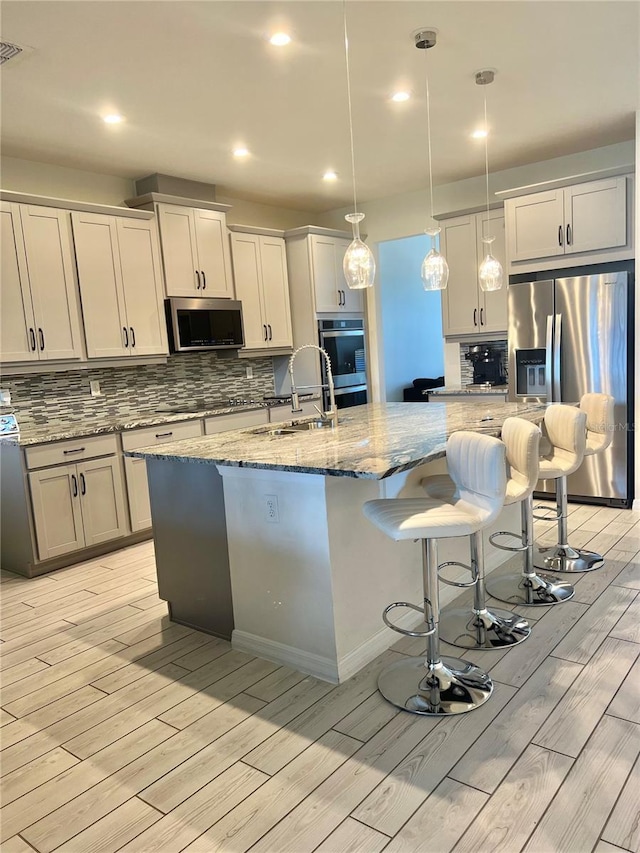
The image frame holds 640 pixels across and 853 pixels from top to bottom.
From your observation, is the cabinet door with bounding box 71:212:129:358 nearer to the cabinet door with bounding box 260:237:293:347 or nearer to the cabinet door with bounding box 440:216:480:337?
the cabinet door with bounding box 260:237:293:347

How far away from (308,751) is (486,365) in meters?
4.27

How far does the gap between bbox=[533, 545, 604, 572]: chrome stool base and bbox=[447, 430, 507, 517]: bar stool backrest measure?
1.46 m

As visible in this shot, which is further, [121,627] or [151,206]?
[151,206]

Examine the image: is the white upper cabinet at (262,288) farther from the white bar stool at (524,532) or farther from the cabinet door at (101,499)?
the white bar stool at (524,532)

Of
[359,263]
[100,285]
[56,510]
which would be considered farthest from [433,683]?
[100,285]

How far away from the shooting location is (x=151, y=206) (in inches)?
187

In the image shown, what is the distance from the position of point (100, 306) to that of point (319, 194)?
2.54m

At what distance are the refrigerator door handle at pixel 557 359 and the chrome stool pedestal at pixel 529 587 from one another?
6.06 ft

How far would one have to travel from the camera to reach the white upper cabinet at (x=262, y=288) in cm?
546

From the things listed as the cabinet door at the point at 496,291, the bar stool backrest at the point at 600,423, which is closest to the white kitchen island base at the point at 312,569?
the bar stool backrest at the point at 600,423

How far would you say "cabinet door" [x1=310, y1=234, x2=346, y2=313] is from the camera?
230 inches

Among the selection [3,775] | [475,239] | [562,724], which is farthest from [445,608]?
[475,239]

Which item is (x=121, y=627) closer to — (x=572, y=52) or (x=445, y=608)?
(x=445, y=608)

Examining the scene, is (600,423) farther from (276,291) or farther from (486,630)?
(276,291)
